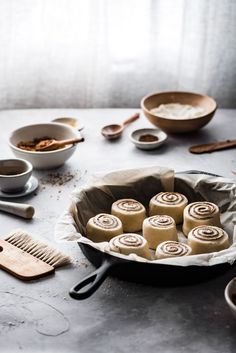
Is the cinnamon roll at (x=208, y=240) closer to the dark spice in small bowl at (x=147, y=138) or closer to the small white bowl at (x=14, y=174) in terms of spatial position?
the small white bowl at (x=14, y=174)

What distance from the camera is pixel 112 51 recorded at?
2670 millimetres

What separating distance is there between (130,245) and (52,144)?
63 centimetres

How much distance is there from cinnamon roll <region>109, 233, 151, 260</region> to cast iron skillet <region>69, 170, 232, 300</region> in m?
0.06

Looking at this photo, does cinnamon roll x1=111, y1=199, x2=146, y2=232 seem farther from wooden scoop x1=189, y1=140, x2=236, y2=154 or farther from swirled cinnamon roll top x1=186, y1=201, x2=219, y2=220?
wooden scoop x1=189, y1=140, x2=236, y2=154

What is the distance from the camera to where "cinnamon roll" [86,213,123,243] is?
1.71 meters

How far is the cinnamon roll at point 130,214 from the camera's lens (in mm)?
1800

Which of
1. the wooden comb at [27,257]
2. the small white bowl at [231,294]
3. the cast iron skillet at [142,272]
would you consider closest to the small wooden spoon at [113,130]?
the wooden comb at [27,257]

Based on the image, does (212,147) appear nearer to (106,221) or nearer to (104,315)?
(106,221)

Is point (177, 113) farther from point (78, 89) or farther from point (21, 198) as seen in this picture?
point (21, 198)

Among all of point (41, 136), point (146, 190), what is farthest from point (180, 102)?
point (146, 190)

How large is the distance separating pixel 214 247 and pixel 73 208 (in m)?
0.36

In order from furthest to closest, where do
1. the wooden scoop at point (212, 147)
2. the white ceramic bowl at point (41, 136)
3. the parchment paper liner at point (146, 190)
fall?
the wooden scoop at point (212, 147) → the white ceramic bowl at point (41, 136) → the parchment paper liner at point (146, 190)

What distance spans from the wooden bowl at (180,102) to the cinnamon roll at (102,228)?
0.66 meters

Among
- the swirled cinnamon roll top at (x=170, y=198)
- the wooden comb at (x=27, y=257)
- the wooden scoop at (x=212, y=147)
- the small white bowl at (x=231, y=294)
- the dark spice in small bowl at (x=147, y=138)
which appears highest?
the small white bowl at (x=231, y=294)
